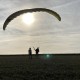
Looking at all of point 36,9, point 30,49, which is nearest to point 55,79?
point 36,9

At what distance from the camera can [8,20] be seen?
52.0 feet

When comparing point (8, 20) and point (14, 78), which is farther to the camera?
point (14, 78)

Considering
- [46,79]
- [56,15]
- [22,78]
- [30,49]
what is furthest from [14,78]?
[30,49]

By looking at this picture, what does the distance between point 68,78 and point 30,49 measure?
1011 inches

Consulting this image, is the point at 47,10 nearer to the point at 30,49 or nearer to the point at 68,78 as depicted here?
the point at 68,78

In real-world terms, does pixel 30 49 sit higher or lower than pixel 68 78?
higher

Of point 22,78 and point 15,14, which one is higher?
point 15,14

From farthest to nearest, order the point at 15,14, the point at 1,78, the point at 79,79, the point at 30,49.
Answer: the point at 30,49 → the point at 1,78 → the point at 79,79 → the point at 15,14

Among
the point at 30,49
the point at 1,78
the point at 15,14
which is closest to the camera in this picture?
the point at 15,14

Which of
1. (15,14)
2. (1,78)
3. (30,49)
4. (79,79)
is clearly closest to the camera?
(15,14)

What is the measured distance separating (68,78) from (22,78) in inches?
108

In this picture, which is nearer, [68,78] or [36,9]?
[36,9]

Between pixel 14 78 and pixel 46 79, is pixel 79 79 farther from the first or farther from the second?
pixel 14 78

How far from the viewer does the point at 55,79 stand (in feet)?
60.7
